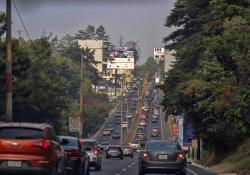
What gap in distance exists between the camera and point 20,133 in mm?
24406

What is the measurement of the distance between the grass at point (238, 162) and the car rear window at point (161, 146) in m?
7.12

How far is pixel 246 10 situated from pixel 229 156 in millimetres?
12297

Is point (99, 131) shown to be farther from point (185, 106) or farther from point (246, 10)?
point (246, 10)

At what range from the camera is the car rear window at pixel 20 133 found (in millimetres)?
24281

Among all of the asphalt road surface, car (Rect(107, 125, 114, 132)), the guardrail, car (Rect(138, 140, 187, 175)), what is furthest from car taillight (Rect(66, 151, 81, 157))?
car (Rect(107, 125, 114, 132))

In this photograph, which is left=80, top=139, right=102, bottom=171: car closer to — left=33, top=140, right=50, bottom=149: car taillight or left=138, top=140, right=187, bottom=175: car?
left=138, top=140, right=187, bottom=175: car

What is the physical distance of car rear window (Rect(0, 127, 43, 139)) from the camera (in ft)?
79.7

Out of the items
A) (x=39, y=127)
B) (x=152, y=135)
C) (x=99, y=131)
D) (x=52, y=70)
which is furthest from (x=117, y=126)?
(x=39, y=127)

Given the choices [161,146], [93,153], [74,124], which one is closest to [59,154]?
[161,146]

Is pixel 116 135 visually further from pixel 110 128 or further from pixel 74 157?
pixel 74 157

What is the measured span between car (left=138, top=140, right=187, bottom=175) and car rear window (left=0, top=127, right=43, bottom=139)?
11.6m

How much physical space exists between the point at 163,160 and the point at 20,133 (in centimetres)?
1191

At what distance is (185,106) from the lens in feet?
208

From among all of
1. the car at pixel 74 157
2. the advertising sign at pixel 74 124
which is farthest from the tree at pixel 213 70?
the car at pixel 74 157
